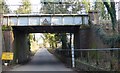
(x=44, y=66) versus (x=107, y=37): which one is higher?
(x=107, y=37)

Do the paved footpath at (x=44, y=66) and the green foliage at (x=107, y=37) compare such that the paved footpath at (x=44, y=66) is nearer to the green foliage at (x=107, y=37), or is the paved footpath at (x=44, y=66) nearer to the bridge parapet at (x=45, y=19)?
the green foliage at (x=107, y=37)

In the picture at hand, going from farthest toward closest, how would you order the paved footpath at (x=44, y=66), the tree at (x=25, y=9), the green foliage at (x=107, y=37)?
the tree at (x=25, y=9)
the paved footpath at (x=44, y=66)
the green foliage at (x=107, y=37)

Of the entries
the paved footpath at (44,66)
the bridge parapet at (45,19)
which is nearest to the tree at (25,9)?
the bridge parapet at (45,19)

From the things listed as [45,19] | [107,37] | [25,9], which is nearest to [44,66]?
[45,19]

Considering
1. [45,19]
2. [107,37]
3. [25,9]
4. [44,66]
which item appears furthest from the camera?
[25,9]

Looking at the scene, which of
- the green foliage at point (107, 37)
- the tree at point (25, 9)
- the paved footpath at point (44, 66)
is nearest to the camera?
the green foliage at point (107, 37)

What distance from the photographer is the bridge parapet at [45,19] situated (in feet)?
137

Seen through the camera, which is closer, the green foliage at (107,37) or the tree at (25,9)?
the green foliage at (107,37)

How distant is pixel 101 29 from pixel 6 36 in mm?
13484

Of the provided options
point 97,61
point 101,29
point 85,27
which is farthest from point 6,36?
point 97,61

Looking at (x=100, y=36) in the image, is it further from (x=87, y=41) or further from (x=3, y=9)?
(x=3, y=9)

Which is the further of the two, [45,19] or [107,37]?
[45,19]

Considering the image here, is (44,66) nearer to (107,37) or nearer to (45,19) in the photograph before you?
(45,19)

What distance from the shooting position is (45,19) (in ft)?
137
